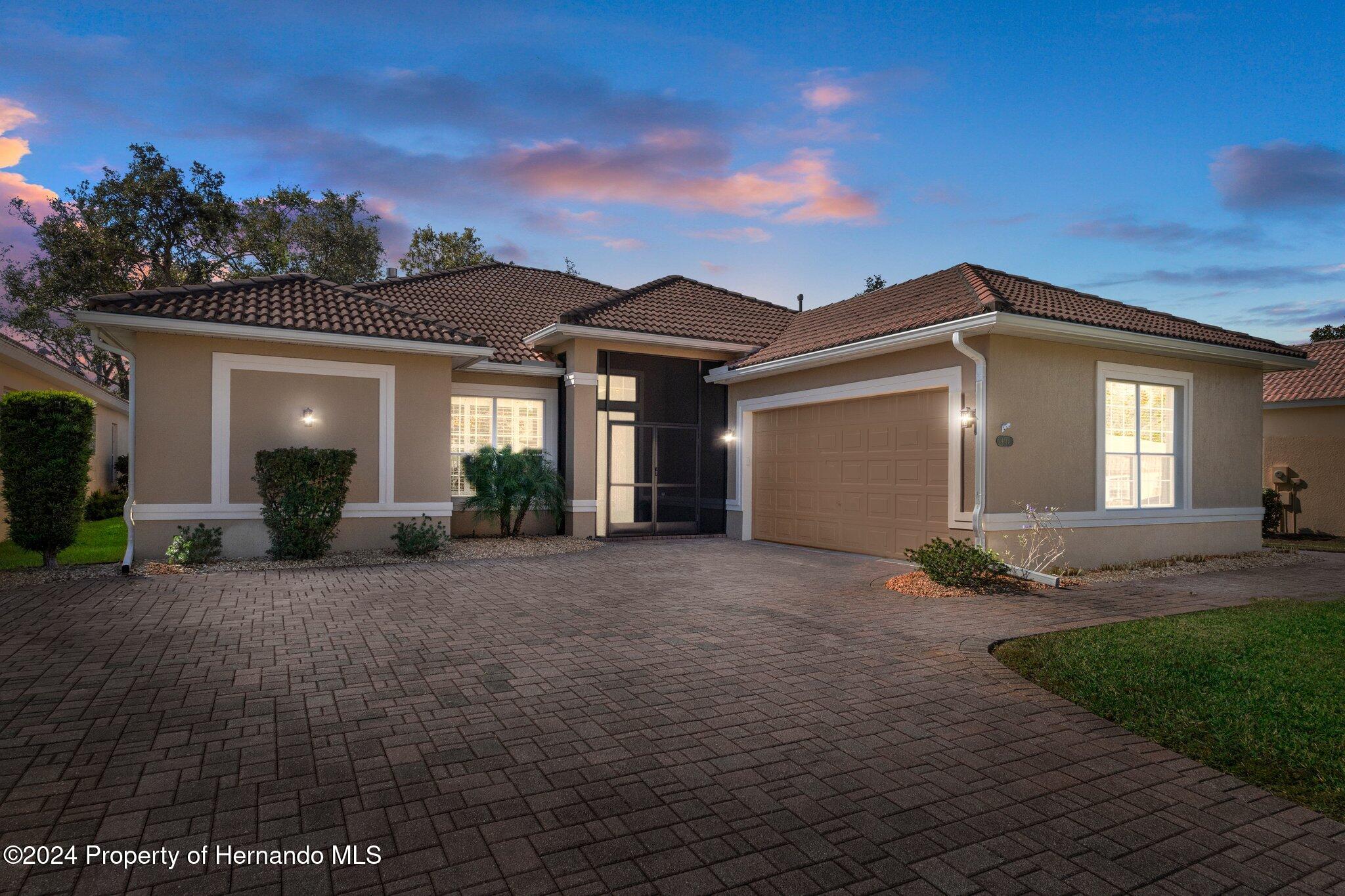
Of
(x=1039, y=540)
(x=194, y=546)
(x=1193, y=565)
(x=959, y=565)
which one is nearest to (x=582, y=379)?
(x=194, y=546)

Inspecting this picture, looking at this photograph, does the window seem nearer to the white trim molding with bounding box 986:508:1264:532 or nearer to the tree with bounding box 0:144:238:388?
the white trim molding with bounding box 986:508:1264:532

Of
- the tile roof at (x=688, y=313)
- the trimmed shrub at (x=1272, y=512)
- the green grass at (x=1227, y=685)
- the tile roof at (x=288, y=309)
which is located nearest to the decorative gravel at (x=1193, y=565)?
the green grass at (x=1227, y=685)

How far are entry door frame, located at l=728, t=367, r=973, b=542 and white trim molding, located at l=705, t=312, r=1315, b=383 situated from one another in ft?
1.55

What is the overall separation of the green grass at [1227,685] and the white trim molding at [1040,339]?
13.5 ft

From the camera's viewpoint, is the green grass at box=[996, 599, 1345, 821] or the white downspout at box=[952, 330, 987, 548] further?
the white downspout at box=[952, 330, 987, 548]

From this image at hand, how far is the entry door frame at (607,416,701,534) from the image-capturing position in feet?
49.0

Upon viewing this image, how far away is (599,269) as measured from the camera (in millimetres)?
22438

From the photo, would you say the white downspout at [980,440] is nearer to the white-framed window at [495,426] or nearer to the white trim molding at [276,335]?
the white trim molding at [276,335]

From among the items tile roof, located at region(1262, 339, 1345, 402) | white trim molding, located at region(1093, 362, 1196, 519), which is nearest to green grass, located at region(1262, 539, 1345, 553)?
tile roof, located at region(1262, 339, 1345, 402)

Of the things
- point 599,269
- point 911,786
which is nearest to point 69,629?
point 911,786

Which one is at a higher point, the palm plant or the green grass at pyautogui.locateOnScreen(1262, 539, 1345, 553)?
the palm plant

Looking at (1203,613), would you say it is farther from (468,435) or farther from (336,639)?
(468,435)

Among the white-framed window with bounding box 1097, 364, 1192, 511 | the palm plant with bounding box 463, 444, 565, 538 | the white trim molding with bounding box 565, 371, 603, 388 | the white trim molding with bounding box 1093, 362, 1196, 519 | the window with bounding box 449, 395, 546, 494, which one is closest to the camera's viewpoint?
→ the white trim molding with bounding box 1093, 362, 1196, 519

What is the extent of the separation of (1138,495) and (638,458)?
8.89 metres
